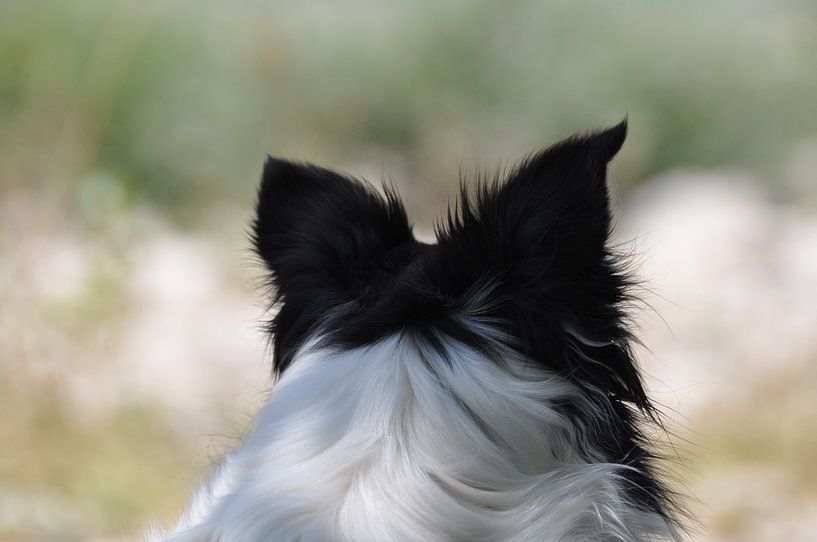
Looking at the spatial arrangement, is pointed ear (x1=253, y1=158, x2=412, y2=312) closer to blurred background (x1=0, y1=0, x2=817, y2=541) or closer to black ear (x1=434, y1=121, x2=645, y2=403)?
black ear (x1=434, y1=121, x2=645, y2=403)

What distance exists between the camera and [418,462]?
1.75m

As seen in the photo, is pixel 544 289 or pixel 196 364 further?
pixel 196 364

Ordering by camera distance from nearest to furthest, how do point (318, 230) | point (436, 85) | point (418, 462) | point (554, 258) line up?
point (418, 462) → point (554, 258) → point (318, 230) → point (436, 85)

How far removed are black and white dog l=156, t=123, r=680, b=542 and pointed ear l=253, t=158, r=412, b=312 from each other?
0.19 feet

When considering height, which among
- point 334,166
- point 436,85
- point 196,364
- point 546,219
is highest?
Result: point 436,85

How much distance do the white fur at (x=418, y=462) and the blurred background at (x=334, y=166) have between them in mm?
3690

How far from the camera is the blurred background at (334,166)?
583 cm

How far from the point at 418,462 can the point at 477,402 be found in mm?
150

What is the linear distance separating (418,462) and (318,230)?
0.63m

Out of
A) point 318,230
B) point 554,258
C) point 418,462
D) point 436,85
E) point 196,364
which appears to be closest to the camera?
point 418,462

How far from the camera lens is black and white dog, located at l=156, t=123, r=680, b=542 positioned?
1738 millimetres

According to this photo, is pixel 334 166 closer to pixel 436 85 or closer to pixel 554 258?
pixel 436 85

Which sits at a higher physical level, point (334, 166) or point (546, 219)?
point (334, 166)

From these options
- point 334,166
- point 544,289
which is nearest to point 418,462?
point 544,289
